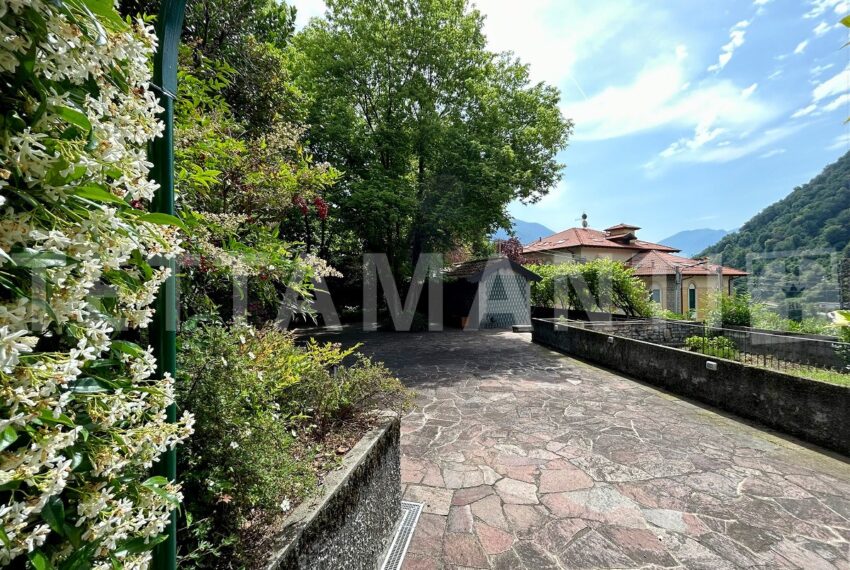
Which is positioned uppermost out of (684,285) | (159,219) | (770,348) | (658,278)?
(658,278)

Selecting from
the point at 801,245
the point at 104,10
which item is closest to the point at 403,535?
the point at 104,10

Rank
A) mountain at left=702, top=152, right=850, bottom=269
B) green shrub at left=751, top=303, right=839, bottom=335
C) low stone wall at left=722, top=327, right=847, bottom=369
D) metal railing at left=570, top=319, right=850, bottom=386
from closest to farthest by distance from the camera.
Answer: metal railing at left=570, top=319, right=850, bottom=386
low stone wall at left=722, top=327, right=847, bottom=369
green shrub at left=751, top=303, right=839, bottom=335
mountain at left=702, top=152, right=850, bottom=269

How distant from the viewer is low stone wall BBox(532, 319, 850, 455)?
14.1 feet

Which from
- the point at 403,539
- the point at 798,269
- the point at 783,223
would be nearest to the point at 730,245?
the point at 783,223

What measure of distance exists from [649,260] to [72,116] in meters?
27.7

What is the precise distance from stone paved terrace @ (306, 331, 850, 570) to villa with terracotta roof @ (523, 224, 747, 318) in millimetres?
16689

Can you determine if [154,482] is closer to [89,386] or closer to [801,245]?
[89,386]

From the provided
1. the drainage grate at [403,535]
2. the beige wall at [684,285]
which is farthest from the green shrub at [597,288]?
the drainage grate at [403,535]

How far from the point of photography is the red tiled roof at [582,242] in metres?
27.3

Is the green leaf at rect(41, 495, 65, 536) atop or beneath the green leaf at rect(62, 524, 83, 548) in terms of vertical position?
atop

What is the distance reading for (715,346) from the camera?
8.05 m

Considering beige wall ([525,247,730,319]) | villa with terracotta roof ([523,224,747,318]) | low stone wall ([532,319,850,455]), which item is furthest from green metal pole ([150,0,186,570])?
beige wall ([525,247,730,319])

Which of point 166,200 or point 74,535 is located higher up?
point 166,200

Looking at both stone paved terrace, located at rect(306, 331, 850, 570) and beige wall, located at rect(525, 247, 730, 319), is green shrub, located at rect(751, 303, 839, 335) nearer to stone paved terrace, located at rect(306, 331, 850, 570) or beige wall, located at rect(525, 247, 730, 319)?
stone paved terrace, located at rect(306, 331, 850, 570)
